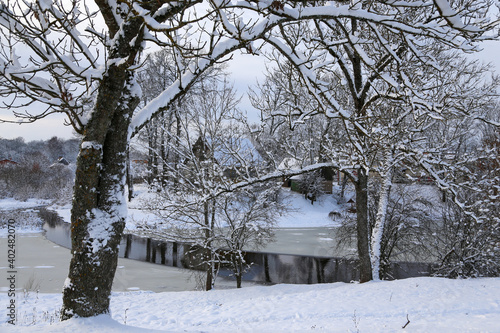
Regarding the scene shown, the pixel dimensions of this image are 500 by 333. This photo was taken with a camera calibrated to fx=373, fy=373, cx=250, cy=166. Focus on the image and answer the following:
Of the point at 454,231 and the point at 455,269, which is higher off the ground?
the point at 454,231

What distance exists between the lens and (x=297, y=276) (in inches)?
671

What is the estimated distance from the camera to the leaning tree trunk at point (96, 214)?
438 centimetres

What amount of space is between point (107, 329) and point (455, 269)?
14050 mm

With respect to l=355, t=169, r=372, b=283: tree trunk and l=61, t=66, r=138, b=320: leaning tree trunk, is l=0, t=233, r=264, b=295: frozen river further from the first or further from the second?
l=61, t=66, r=138, b=320: leaning tree trunk

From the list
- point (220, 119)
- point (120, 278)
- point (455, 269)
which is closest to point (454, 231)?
point (455, 269)

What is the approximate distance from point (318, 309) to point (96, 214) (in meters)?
5.33

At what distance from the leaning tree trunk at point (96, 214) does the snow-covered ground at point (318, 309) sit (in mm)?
1289

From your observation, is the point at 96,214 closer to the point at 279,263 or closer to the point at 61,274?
the point at 61,274

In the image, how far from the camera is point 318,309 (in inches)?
311

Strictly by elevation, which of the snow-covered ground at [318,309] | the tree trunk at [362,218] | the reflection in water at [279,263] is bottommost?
the reflection in water at [279,263]

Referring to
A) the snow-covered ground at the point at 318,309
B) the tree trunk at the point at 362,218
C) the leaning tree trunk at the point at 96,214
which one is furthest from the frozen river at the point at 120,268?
the leaning tree trunk at the point at 96,214

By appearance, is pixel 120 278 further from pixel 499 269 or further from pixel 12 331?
pixel 499 269

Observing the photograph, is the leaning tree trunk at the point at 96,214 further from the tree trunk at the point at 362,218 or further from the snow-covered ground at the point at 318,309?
the tree trunk at the point at 362,218

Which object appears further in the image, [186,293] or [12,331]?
[186,293]
